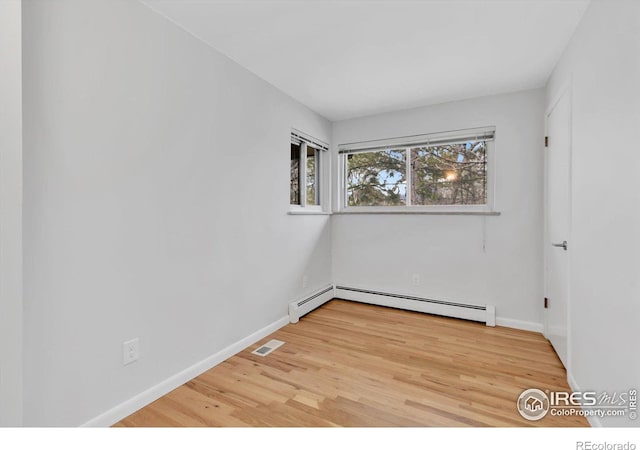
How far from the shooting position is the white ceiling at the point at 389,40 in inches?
71.2

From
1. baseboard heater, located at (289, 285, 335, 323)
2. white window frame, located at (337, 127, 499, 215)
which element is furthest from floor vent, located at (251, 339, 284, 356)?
white window frame, located at (337, 127, 499, 215)

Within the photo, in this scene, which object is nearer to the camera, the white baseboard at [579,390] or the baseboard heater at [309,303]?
the white baseboard at [579,390]

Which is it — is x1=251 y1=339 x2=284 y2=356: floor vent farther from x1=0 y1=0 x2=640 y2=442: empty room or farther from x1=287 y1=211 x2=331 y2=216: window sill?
x1=287 y1=211 x2=331 y2=216: window sill

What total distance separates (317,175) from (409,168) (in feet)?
3.70

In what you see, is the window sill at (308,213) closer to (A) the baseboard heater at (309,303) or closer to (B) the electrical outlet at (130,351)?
(A) the baseboard heater at (309,303)

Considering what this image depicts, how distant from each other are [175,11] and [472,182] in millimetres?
3008

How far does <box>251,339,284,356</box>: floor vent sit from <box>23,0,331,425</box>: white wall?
18 cm

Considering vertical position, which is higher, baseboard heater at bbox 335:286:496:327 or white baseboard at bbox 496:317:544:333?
baseboard heater at bbox 335:286:496:327

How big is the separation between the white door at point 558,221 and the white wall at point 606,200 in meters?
0.18

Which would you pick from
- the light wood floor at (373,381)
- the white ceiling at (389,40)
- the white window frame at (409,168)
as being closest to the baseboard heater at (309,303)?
the light wood floor at (373,381)

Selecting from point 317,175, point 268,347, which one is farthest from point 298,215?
point 268,347

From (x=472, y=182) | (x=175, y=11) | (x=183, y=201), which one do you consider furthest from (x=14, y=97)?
(x=472, y=182)

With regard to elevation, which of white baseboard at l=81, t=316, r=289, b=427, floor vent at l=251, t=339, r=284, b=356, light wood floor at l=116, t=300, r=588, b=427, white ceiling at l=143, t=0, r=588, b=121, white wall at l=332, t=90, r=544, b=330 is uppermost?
white ceiling at l=143, t=0, r=588, b=121

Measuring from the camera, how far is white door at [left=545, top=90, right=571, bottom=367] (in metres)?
2.12
